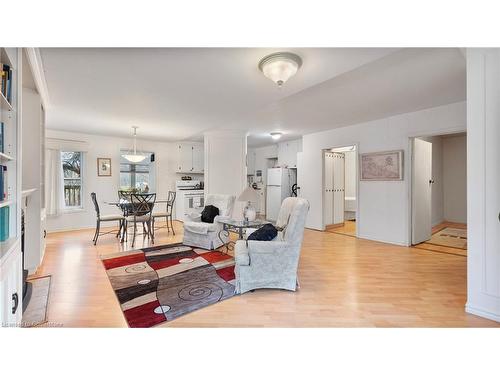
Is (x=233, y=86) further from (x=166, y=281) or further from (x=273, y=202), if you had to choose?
(x=273, y=202)

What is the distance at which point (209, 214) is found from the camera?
173 inches

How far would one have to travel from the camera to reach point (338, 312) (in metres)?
2.12

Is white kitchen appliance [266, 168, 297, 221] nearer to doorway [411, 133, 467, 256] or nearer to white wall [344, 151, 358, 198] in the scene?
white wall [344, 151, 358, 198]

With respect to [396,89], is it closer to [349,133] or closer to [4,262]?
[349,133]

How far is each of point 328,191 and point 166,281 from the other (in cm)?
440

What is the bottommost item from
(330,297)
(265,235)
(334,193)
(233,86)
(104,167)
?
(330,297)

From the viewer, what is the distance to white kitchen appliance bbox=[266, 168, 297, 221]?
6973 millimetres

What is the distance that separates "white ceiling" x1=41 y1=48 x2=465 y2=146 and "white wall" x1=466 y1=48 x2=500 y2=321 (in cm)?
42

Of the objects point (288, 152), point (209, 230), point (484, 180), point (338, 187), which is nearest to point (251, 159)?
point (288, 152)

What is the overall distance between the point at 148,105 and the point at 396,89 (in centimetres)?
349

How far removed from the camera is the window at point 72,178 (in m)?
5.76
